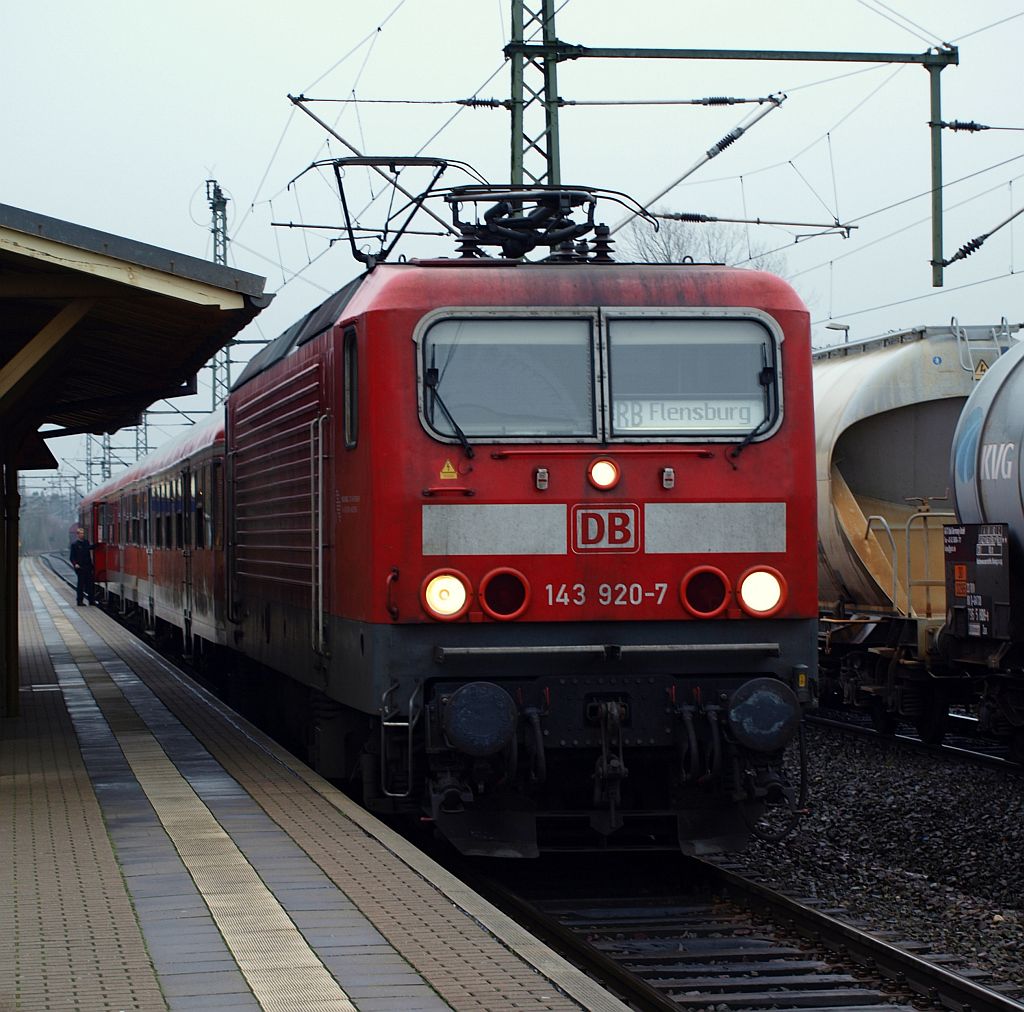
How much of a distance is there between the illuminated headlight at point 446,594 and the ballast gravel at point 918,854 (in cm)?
231

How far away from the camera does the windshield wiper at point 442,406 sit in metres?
8.06

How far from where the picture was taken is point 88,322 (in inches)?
461

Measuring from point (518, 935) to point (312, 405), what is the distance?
4.60 meters

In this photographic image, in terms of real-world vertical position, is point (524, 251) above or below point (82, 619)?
above

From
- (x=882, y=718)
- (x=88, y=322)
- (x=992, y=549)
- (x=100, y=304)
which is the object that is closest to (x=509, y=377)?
(x=100, y=304)

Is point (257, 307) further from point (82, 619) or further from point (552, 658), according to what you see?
point (82, 619)

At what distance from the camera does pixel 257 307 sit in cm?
992

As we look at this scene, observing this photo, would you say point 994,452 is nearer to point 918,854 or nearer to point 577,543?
point 918,854

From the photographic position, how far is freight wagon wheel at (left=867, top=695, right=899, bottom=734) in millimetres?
15570

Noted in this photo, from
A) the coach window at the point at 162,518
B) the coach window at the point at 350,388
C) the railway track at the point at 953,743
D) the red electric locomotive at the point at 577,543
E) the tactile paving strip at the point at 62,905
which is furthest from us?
the coach window at the point at 162,518

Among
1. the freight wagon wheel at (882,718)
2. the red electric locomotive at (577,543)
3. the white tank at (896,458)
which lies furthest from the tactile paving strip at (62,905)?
the freight wagon wheel at (882,718)

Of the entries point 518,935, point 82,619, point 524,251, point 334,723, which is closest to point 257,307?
point 524,251

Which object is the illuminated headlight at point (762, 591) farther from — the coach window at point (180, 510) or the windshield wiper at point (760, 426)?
the coach window at point (180, 510)

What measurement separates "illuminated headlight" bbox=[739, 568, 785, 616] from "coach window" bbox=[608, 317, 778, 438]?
2.40ft
